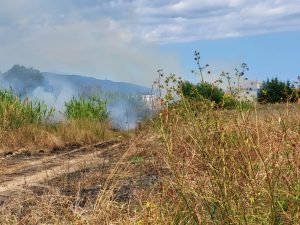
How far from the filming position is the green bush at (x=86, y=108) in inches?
651

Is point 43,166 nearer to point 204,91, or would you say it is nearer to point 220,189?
point 204,91

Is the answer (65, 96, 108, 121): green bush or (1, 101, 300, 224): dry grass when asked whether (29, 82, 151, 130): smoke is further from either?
(1, 101, 300, 224): dry grass

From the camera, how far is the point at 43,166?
33.0 ft

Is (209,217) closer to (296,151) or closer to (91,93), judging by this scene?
(296,151)

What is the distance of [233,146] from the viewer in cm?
494

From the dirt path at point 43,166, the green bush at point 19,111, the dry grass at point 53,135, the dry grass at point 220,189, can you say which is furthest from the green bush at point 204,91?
the green bush at point 19,111

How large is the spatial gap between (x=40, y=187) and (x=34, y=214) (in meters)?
2.43

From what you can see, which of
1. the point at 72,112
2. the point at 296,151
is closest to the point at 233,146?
the point at 296,151

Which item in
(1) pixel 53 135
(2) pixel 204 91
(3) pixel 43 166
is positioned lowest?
(3) pixel 43 166

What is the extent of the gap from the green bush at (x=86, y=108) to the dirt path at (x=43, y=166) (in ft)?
9.85

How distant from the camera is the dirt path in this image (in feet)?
26.4

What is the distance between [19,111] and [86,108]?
228cm

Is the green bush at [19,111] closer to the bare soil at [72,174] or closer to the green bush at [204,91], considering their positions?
the bare soil at [72,174]

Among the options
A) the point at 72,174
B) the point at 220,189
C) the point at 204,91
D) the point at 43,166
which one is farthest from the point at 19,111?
the point at 220,189
